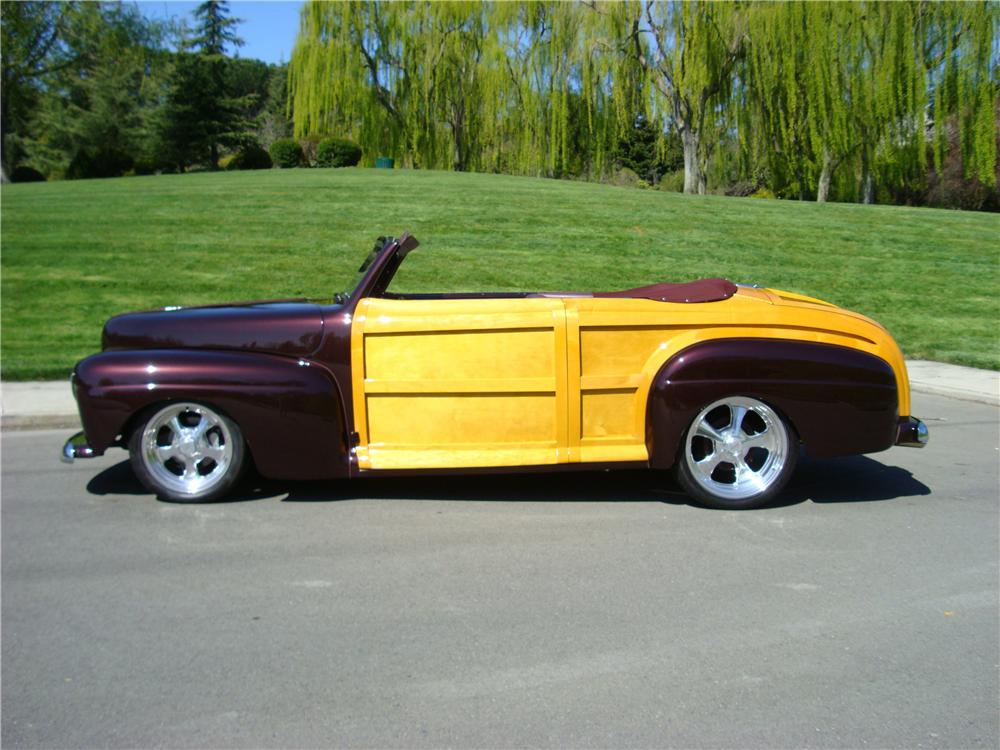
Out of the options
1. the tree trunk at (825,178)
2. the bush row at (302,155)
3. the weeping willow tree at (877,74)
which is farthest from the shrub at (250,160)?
the tree trunk at (825,178)

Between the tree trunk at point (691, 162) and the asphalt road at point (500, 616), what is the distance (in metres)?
24.0

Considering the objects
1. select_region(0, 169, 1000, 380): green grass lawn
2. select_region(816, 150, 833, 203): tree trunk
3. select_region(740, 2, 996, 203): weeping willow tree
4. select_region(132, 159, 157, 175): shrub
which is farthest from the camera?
select_region(132, 159, 157, 175): shrub

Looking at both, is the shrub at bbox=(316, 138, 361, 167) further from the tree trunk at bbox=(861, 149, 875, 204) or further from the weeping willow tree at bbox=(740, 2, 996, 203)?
the tree trunk at bbox=(861, 149, 875, 204)

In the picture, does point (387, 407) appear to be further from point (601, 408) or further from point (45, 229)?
point (45, 229)

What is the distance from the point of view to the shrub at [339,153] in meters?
32.3

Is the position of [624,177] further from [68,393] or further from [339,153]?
[68,393]

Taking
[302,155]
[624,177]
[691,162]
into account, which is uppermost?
[302,155]

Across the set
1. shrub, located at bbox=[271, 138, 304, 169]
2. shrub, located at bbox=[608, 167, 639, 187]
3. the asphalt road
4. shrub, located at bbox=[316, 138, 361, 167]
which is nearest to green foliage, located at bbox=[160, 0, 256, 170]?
shrub, located at bbox=[271, 138, 304, 169]

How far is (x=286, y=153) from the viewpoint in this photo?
3544 centimetres

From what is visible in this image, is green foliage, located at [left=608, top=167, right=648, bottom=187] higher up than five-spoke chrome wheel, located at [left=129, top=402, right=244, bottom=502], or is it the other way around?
green foliage, located at [left=608, top=167, right=648, bottom=187]

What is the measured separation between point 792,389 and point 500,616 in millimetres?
2324

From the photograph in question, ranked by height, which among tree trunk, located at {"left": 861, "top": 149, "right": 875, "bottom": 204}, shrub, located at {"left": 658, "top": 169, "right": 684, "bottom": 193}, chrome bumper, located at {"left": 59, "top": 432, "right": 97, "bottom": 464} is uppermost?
shrub, located at {"left": 658, "top": 169, "right": 684, "bottom": 193}

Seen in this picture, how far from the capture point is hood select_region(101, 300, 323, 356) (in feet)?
17.2

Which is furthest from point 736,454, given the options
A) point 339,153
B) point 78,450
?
point 339,153
